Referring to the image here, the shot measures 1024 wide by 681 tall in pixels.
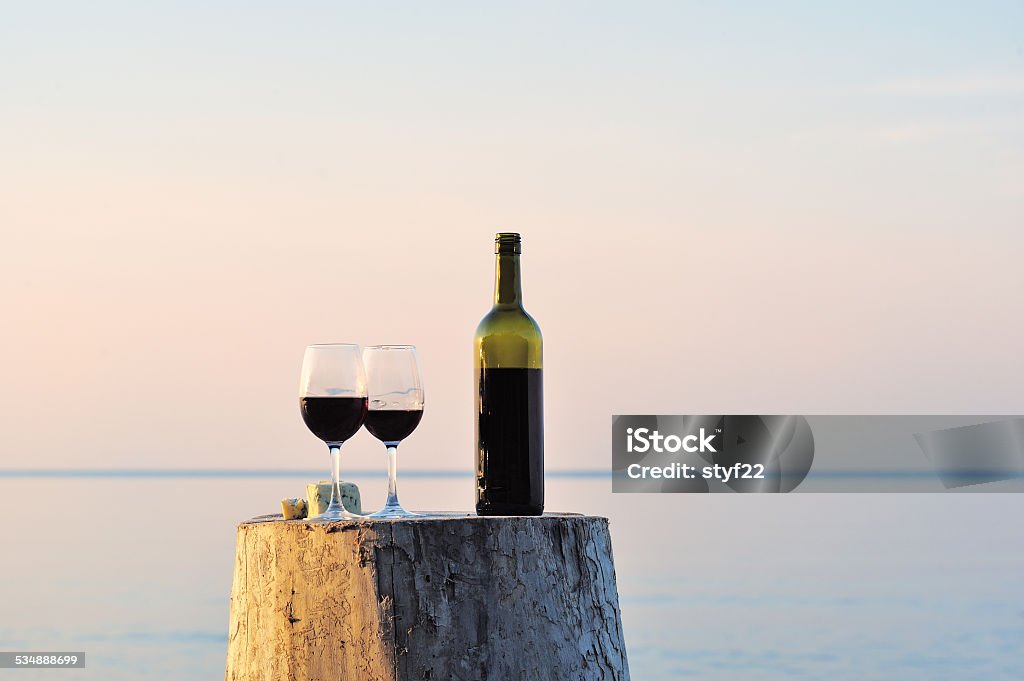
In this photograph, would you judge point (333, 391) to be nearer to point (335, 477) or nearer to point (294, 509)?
point (335, 477)

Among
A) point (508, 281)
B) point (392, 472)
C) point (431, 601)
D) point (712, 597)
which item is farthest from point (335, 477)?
point (712, 597)

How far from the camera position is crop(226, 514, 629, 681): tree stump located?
2.58 metres

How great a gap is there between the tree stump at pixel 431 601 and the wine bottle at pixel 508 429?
0.11m

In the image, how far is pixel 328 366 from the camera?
109 inches

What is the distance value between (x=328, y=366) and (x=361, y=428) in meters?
0.24

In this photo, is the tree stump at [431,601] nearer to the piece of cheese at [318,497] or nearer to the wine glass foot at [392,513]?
the wine glass foot at [392,513]

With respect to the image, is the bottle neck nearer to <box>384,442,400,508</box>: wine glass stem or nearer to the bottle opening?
the bottle opening

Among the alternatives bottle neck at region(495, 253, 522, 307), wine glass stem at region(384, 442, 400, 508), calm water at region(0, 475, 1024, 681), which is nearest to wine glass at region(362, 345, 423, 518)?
wine glass stem at region(384, 442, 400, 508)

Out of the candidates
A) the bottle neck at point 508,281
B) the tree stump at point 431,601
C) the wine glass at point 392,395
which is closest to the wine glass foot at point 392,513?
the wine glass at point 392,395

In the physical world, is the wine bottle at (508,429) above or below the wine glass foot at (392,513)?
above

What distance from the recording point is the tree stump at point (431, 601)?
2584 millimetres

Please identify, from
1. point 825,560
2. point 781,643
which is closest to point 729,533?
point 825,560

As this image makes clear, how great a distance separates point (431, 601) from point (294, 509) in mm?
584

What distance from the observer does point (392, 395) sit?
2832 millimetres
